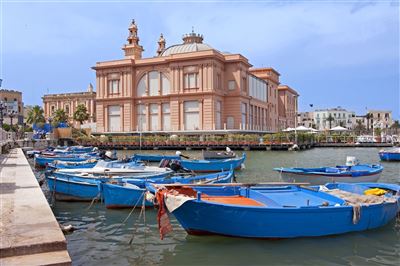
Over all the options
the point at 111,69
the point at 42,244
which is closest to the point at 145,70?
the point at 111,69

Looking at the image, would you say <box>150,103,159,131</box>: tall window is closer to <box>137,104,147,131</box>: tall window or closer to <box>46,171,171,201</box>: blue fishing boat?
<box>137,104,147,131</box>: tall window

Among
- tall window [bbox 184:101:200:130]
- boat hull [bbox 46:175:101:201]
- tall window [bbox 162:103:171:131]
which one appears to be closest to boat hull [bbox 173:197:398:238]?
boat hull [bbox 46:175:101:201]

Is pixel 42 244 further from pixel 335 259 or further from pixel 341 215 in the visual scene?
pixel 341 215

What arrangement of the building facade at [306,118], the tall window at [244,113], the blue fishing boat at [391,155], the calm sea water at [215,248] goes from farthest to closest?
the building facade at [306,118]
the tall window at [244,113]
the blue fishing boat at [391,155]
the calm sea water at [215,248]

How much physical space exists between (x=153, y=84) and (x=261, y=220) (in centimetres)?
6224

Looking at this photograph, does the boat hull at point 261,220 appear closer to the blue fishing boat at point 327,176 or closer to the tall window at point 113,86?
the blue fishing boat at point 327,176

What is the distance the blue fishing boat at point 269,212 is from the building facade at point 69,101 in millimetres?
93898

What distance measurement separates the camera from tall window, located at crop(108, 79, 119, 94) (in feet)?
239

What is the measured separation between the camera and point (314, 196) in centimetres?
1254

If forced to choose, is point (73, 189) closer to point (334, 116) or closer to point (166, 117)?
point (166, 117)

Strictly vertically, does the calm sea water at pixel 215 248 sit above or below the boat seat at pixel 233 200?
below

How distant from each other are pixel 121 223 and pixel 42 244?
6165mm

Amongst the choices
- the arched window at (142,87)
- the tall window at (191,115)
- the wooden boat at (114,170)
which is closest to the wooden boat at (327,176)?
the wooden boat at (114,170)

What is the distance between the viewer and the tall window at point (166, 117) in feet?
227
